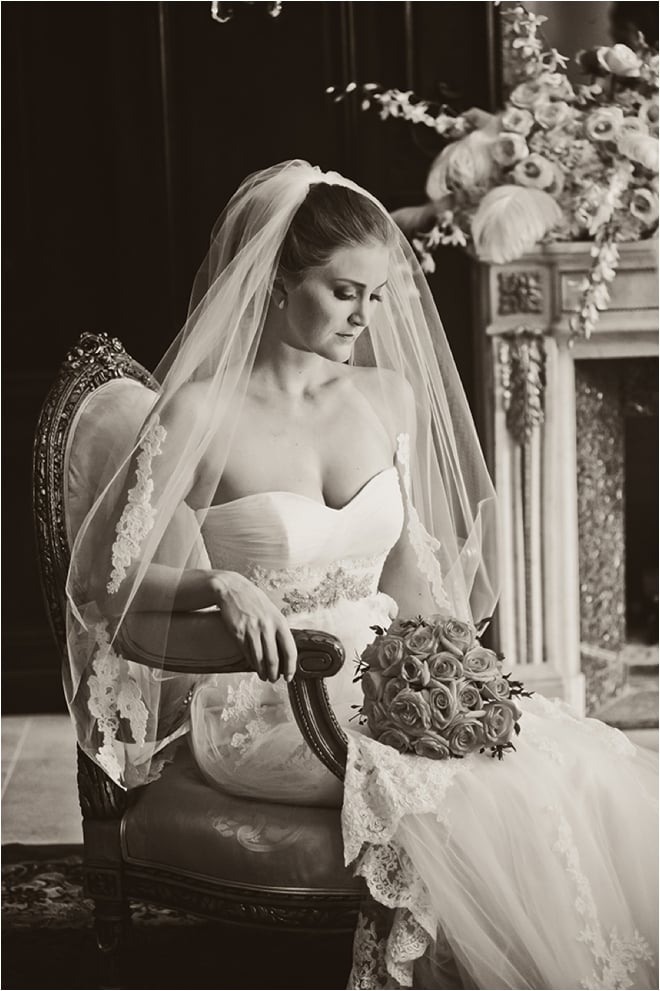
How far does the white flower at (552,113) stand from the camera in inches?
179

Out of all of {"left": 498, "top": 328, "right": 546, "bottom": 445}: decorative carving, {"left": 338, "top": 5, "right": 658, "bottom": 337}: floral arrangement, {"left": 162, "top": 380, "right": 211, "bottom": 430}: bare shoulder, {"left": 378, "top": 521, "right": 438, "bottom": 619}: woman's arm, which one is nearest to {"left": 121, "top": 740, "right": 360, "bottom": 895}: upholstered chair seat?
{"left": 378, "top": 521, "right": 438, "bottom": 619}: woman's arm

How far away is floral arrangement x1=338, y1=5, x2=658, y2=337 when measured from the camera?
453cm

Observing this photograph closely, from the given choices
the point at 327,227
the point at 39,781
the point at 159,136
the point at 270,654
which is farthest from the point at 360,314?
the point at 159,136

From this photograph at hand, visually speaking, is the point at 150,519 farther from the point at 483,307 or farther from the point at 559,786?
the point at 483,307

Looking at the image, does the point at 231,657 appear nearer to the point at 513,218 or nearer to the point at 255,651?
the point at 255,651

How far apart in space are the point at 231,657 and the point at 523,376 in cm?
266

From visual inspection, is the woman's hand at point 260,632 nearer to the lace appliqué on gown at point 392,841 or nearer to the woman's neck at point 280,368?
the lace appliqué on gown at point 392,841

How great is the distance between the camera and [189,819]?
2.50 m

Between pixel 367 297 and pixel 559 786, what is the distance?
40.0 inches

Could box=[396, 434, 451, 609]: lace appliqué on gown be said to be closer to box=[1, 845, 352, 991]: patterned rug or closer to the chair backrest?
the chair backrest

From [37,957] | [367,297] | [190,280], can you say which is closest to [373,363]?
[367,297]

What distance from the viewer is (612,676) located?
5.13 meters

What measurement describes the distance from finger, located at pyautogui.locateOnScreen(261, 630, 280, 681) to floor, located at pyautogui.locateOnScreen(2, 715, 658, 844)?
1.80 metres

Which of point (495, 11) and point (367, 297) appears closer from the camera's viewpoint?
point (367, 297)
